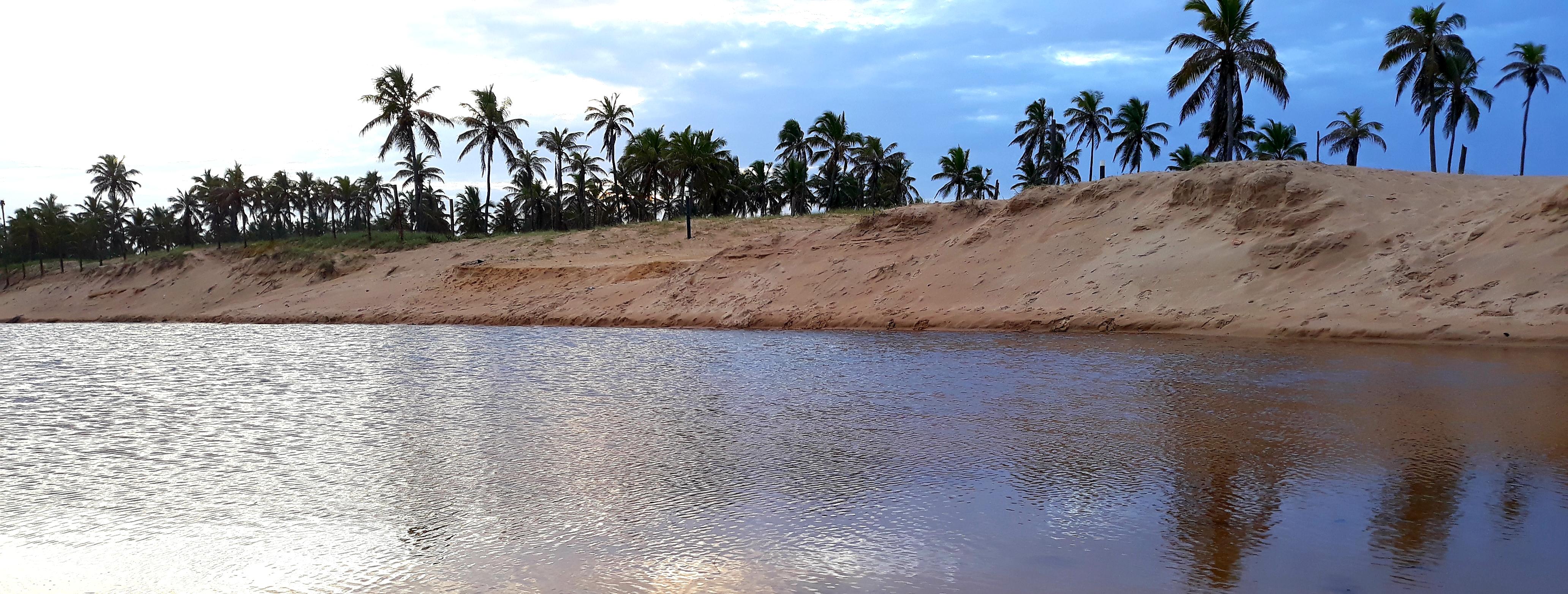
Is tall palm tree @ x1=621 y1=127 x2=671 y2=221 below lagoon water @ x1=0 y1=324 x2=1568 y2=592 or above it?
above

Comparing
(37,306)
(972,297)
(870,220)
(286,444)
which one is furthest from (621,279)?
(37,306)

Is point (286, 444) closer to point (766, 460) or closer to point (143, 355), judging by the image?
point (766, 460)

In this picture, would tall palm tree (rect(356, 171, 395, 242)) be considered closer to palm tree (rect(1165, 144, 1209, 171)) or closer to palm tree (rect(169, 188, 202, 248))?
palm tree (rect(169, 188, 202, 248))

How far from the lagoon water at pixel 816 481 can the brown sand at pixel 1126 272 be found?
9.07 feet

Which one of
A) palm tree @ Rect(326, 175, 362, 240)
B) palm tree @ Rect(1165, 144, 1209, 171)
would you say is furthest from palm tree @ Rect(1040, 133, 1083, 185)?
palm tree @ Rect(326, 175, 362, 240)

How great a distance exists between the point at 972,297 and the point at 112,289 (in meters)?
38.2

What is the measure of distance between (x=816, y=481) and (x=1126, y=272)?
13.0 m

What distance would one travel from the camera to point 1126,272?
16.2 metres

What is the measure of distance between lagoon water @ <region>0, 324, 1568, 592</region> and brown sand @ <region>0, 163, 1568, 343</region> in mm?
2763

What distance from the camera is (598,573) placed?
3434 millimetres

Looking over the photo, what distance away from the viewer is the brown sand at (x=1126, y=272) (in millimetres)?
12500

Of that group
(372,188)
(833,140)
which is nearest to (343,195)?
(372,188)

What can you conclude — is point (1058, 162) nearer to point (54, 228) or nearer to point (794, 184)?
point (794, 184)

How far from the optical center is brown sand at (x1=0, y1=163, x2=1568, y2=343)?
12500 millimetres
